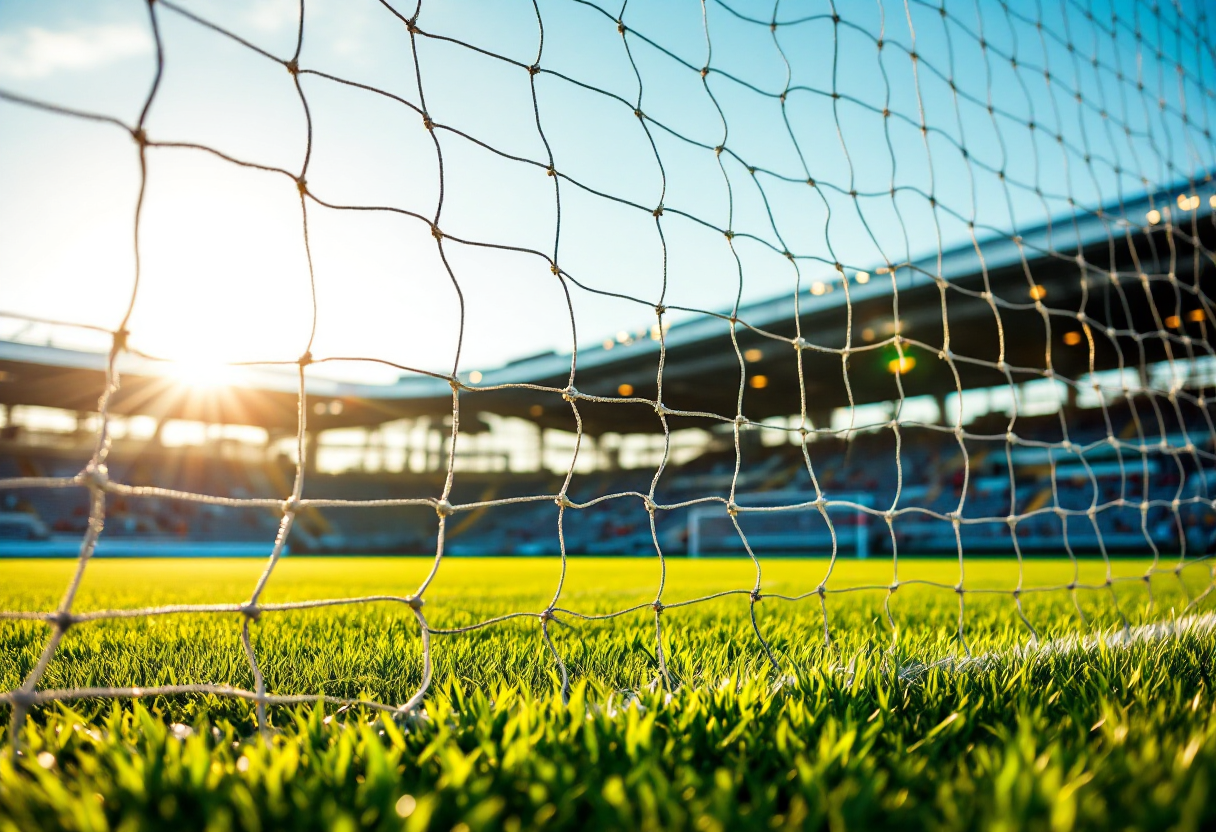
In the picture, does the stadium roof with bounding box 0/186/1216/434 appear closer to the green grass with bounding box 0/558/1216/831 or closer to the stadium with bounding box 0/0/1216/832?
the stadium with bounding box 0/0/1216/832

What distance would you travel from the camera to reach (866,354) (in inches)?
751

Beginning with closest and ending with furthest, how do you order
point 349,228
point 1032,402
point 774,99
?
point 349,228
point 774,99
point 1032,402

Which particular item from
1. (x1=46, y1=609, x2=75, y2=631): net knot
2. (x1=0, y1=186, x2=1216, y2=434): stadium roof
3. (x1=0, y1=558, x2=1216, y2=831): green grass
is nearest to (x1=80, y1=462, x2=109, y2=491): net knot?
(x1=46, y1=609, x2=75, y2=631): net knot

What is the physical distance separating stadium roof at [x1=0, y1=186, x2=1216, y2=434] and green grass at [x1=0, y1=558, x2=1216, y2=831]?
848cm

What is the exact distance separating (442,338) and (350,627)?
2.94 ft

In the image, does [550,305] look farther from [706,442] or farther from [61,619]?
[706,442]

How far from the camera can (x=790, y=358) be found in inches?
666

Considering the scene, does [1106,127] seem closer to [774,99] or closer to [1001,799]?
[774,99]

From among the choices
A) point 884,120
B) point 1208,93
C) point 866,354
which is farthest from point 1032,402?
point 884,120

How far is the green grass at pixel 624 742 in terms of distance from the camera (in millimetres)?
618

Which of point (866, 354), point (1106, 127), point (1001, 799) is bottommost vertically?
point (1001, 799)

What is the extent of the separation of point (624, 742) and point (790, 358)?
16701 mm

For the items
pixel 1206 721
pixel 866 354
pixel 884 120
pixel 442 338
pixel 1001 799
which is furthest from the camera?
pixel 866 354

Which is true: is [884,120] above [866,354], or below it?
below
